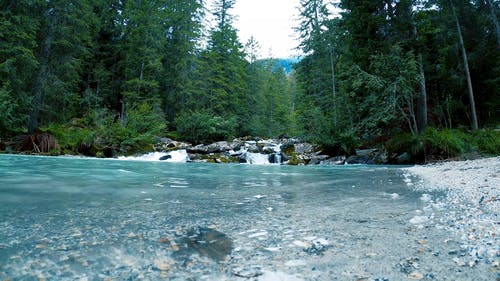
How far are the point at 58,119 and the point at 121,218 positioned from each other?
19756mm

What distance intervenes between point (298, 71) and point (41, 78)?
20079mm

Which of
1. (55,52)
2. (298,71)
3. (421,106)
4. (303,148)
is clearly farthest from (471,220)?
(298,71)

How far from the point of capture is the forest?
490 inches

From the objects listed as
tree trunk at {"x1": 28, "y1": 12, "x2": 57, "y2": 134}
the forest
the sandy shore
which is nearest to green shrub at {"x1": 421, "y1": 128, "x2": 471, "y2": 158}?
the forest

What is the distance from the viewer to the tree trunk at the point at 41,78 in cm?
1681

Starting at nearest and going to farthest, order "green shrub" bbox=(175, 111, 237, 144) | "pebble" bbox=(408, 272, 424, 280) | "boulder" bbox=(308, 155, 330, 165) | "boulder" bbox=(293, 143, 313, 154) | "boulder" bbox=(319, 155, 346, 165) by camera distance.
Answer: "pebble" bbox=(408, 272, 424, 280) < "boulder" bbox=(319, 155, 346, 165) < "boulder" bbox=(308, 155, 330, 165) < "boulder" bbox=(293, 143, 313, 154) < "green shrub" bbox=(175, 111, 237, 144)

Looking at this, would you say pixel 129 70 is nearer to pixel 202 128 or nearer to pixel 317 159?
pixel 202 128

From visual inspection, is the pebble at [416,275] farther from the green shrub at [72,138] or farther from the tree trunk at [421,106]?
the green shrub at [72,138]

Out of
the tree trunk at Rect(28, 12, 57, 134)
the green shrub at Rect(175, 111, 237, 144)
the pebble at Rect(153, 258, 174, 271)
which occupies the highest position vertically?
the tree trunk at Rect(28, 12, 57, 134)

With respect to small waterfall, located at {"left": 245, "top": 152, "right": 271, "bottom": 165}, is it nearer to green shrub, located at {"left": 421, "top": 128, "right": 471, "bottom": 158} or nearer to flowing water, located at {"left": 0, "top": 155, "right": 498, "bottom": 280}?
green shrub, located at {"left": 421, "top": 128, "right": 471, "bottom": 158}

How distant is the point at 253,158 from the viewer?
1452 centimetres

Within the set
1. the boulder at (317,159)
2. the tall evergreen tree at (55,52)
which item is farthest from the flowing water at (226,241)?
the tall evergreen tree at (55,52)

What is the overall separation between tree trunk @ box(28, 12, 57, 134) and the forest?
0.18 feet

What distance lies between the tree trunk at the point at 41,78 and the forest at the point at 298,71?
56 mm
